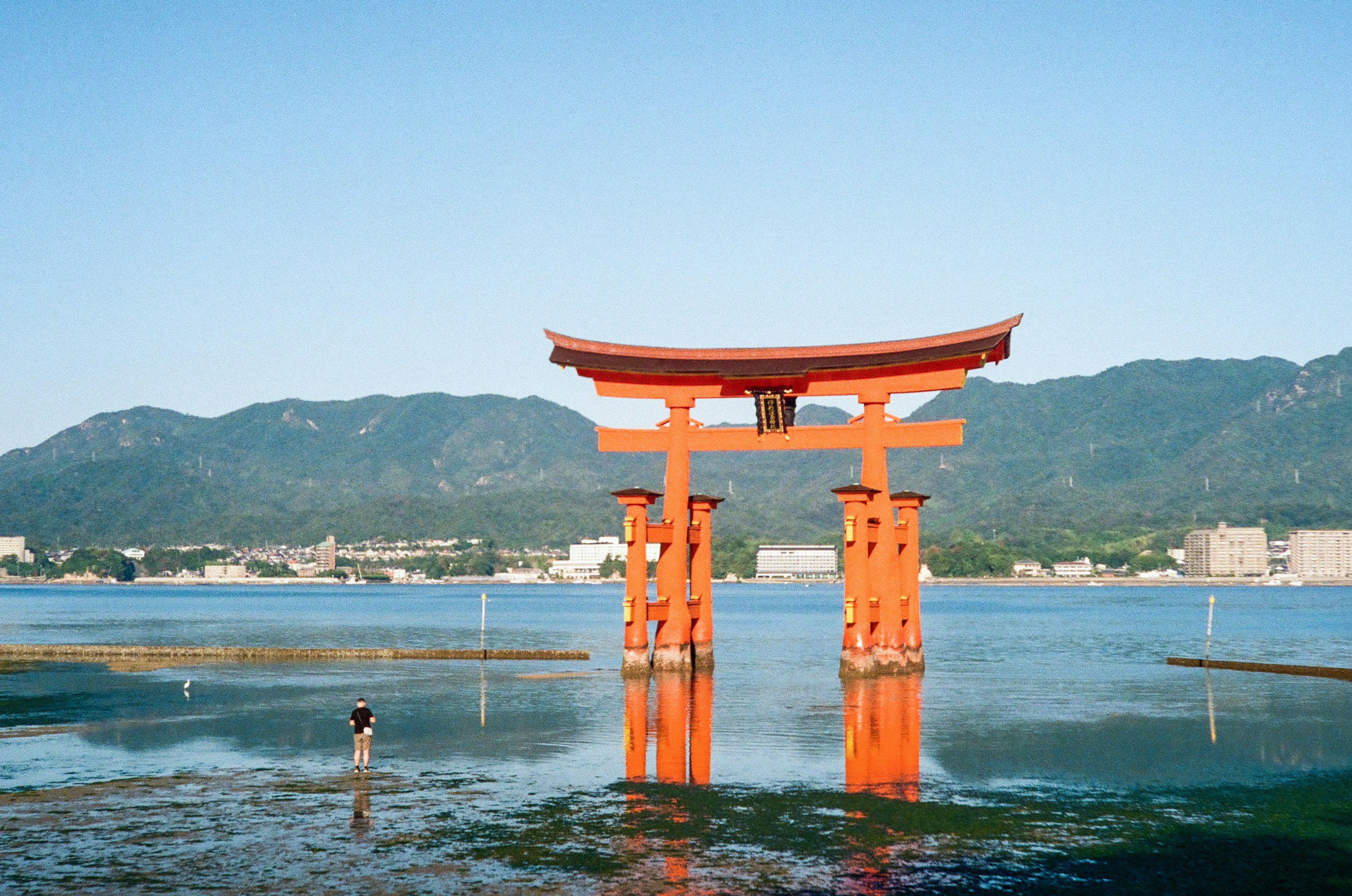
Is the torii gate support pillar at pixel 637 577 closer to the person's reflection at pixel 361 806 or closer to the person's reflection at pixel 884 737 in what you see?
the person's reflection at pixel 884 737

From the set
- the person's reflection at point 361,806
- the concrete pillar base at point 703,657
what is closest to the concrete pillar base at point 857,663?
the concrete pillar base at point 703,657

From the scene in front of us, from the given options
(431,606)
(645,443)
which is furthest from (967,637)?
(431,606)

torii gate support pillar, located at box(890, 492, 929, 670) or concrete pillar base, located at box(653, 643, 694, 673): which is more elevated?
torii gate support pillar, located at box(890, 492, 929, 670)

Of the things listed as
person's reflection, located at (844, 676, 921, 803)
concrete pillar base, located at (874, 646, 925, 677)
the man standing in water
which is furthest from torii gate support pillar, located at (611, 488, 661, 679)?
the man standing in water

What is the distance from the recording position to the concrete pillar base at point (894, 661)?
39781mm

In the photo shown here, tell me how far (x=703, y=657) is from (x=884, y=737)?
1382 cm

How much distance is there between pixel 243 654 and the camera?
185 ft

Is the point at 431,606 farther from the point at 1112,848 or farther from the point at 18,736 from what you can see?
the point at 1112,848

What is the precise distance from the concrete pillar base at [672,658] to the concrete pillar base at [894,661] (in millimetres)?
5799

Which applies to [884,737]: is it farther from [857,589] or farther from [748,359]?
[748,359]

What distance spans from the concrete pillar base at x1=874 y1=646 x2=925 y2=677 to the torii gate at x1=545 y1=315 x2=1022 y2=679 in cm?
4

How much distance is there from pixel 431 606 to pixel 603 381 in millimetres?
122789

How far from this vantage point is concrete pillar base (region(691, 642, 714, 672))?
42.1m

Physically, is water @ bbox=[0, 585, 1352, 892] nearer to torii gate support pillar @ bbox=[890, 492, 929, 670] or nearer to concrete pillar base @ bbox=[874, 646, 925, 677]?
concrete pillar base @ bbox=[874, 646, 925, 677]
